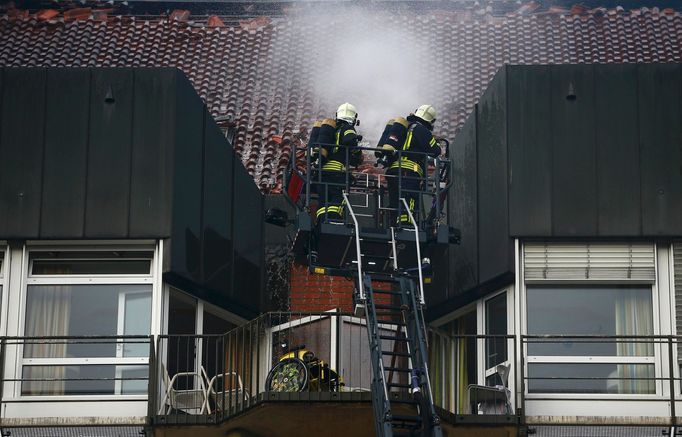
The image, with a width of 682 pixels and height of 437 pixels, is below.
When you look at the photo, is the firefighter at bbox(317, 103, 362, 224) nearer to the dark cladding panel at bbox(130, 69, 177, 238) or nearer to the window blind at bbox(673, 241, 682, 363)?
the dark cladding panel at bbox(130, 69, 177, 238)

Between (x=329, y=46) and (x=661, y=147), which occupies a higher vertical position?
(x=329, y=46)

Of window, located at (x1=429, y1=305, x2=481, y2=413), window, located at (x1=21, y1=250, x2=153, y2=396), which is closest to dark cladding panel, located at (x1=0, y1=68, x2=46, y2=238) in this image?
window, located at (x1=21, y1=250, x2=153, y2=396)

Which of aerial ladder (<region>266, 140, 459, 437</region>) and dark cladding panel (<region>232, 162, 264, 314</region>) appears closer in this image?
aerial ladder (<region>266, 140, 459, 437</region>)

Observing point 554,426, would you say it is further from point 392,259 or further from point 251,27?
point 251,27

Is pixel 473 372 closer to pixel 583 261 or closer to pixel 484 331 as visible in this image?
pixel 484 331

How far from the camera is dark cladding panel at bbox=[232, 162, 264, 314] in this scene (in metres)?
20.0

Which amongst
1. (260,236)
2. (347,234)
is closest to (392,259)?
(347,234)

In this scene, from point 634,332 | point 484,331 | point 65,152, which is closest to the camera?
point 634,332

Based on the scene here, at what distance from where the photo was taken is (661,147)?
1795cm

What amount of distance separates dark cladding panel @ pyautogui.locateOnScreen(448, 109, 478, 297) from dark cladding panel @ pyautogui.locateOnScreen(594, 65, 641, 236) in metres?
1.69

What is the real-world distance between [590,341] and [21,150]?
22.0 ft

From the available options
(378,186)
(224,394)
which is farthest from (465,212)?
(224,394)

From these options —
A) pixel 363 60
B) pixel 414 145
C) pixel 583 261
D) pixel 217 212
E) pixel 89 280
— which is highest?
pixel 363 60

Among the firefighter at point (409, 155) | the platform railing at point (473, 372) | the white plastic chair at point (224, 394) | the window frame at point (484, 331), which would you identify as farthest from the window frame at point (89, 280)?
the window frame at point (484, 331)
